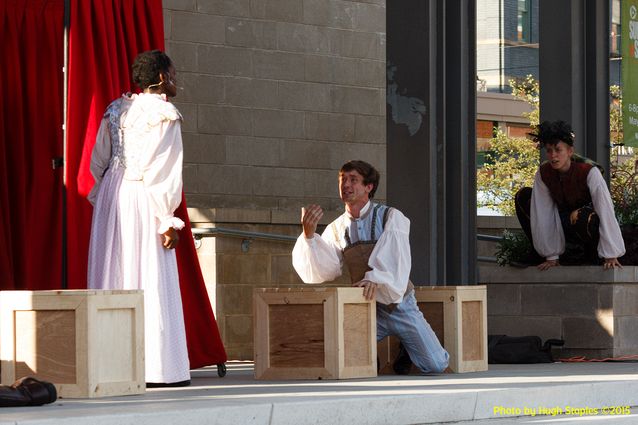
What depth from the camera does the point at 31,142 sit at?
9.44 meters

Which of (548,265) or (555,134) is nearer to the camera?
(555,134)

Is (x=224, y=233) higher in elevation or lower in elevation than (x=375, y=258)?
higher

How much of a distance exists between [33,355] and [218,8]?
229 inches

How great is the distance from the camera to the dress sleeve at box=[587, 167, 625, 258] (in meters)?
11.0

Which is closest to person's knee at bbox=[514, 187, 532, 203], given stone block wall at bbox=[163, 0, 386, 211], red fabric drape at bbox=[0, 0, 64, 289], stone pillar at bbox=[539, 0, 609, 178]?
stone pillar at bbox=[539, 0, 609, 178]

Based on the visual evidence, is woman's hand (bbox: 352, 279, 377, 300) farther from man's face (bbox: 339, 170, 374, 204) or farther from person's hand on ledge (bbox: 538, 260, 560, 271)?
person's hand on ledge (bbox: 538, 260, 560, 271)

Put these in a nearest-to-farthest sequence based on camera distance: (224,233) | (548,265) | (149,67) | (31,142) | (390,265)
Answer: (149,67)
(390,265)
(31,142)
(548,265)
(224,233)

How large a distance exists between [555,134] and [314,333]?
3263mm

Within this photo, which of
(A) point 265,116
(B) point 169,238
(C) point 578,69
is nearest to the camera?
(B) point 169,238

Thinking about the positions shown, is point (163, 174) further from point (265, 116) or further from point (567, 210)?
point (265, 116)

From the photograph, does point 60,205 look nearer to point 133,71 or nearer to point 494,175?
point 133,71

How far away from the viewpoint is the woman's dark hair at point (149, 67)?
847 cm

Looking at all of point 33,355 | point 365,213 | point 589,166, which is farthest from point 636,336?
point 33,355

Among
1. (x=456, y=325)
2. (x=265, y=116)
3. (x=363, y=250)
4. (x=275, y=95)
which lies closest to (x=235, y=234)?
(x=265, y=116)
